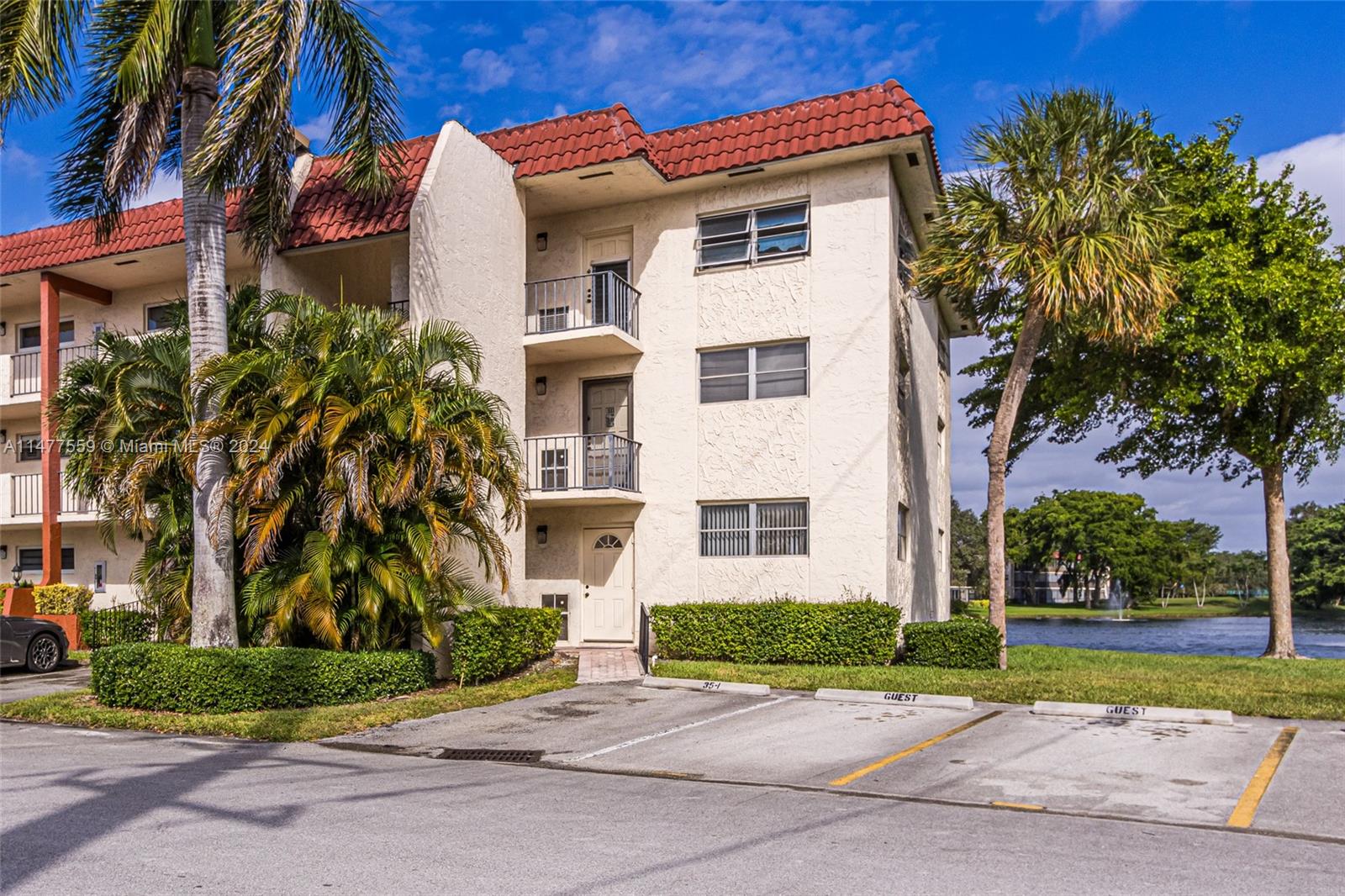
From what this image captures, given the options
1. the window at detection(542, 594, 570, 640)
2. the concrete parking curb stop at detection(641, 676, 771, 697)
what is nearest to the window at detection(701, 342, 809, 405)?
the window at detection(542, 594, 570, 640)

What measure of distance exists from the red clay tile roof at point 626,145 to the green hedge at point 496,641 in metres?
6.32

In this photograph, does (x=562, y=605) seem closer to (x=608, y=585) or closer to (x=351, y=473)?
(x=608, y=585)

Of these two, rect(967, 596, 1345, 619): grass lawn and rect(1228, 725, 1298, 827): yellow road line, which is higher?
rect(1228, 725, 1298, 827): yellow road line

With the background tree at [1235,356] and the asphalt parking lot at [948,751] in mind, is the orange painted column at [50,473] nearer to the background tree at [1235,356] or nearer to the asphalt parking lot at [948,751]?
the asphalt parking lot at [948,751]

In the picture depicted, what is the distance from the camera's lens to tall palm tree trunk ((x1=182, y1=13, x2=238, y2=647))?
1286cm

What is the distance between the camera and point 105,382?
14414 millimetres

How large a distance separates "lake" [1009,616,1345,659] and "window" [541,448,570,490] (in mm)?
15035

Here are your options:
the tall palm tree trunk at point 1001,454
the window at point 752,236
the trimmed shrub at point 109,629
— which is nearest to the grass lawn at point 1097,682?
the tall palm tree trunk at point 1001,454

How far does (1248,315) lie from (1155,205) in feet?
18.7

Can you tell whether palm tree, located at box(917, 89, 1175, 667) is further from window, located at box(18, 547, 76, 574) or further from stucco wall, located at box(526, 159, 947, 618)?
window, located at box(18, 547, 76, 574)

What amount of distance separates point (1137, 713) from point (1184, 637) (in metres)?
24.3

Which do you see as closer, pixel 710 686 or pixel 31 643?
pixel 710 686

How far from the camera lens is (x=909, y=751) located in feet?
32.8

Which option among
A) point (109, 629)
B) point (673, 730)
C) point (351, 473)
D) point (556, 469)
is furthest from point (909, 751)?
point (109, 629)
